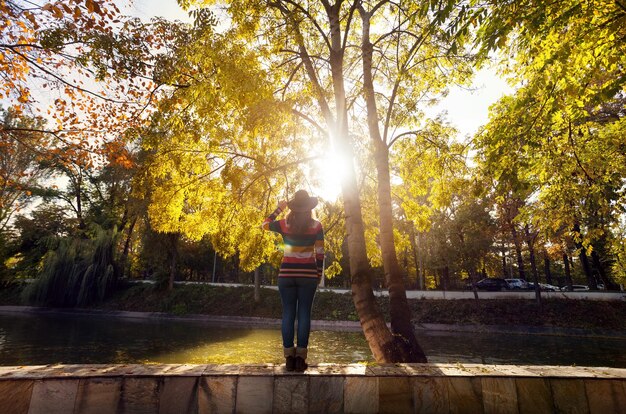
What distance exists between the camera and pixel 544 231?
775cm

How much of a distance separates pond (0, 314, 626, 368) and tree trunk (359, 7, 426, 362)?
5.34 m

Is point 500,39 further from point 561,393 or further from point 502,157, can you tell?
point 561,393

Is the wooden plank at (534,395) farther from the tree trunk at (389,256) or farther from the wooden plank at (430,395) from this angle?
the tree trunk at (389,256)

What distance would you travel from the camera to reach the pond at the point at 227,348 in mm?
10922

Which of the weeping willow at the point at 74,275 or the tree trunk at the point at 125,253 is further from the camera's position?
the tree trunk at the point at 125,253

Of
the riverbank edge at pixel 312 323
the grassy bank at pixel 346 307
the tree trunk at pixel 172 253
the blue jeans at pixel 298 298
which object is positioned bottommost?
the riverbank edge at pixel 312 323

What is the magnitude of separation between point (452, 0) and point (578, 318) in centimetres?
2505

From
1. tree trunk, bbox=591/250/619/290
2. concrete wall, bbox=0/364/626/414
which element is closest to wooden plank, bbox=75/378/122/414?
concrete wall, bbox=0/364/626/414

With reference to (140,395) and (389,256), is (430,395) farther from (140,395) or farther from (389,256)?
(389,256)

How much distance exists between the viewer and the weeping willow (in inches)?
1001

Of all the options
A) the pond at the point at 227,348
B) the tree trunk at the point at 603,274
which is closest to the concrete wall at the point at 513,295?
the pond at the point at 227,348

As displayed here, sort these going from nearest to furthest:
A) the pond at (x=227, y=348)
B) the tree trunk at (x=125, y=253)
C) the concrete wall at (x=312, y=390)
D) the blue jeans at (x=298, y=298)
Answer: the concrete wall at (x=312, y=390) → the blue jeans at (x=298, y=298) → the pond at (x=227, y=348) → the tree trunk at (x=125, y=253)

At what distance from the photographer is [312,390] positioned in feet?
10.00

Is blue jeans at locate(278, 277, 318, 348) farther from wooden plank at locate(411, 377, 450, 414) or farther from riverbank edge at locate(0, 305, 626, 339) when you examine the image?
riverbank edge at locate(0, 305, 626, 339)
